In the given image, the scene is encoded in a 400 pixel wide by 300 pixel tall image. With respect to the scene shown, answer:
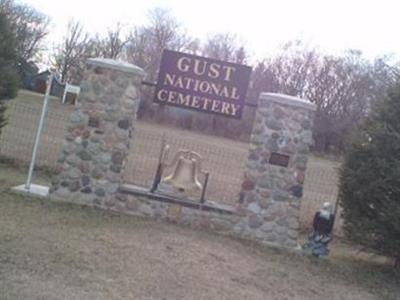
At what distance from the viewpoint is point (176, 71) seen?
9.99 m

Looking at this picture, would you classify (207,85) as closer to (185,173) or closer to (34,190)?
(185,173)

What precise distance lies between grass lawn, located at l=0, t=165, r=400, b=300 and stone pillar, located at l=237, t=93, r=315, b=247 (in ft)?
1.31

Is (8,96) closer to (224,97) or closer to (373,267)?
(224,97)

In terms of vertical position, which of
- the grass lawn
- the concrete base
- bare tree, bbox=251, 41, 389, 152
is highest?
bare tree, bbox=251, 41, 389, 152

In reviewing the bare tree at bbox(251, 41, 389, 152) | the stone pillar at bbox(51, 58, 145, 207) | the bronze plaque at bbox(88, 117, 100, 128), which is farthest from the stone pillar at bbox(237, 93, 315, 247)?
the bare tree at bbox(251, 41, 389, 152)

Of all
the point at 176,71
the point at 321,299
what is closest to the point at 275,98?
the point at 176,71

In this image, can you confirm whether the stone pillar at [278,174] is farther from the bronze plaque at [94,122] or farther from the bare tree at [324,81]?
the bare tree at [324,81]

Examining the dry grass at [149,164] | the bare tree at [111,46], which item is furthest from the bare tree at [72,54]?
the dry grass at [149,164]

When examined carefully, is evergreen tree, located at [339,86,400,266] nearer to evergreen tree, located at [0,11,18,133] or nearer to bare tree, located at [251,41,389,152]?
evergreen tree, located at [0,11,18,133]

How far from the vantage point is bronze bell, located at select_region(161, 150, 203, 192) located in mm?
9852

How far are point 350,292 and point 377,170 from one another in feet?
6.75

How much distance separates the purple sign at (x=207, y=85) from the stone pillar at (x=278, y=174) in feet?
1.91

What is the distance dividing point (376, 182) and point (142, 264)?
3775 millimetres

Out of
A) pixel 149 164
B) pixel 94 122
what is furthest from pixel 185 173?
pixel 149 164
